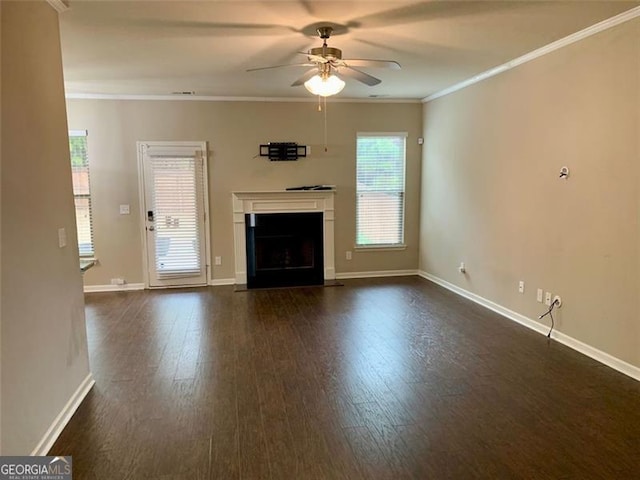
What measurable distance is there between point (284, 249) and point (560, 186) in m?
3.78

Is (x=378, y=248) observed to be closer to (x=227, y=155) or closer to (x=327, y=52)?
(x=227, y=155)

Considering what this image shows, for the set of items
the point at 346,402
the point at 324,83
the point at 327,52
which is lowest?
the point at 346,402

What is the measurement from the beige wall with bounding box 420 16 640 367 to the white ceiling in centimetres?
36

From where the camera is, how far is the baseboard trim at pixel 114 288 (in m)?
6.19

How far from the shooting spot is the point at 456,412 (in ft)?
9.29

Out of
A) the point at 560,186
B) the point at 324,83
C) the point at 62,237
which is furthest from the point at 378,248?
the point at 62,237

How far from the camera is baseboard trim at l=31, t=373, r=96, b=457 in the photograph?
2.40 m

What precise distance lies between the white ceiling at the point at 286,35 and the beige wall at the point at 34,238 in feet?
2.30

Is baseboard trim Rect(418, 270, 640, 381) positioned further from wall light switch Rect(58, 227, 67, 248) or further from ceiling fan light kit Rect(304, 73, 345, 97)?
wall light switch Rect(58, 227, 67, 248)

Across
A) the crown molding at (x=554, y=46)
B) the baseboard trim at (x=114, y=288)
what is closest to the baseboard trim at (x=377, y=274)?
the crown molding at (x=554, y=46)

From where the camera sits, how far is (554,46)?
393 centimetres

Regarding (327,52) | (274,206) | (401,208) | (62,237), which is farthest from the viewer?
(401,208)

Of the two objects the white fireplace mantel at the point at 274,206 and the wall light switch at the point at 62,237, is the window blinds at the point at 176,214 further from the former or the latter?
the wall light switch at the point at 62,237

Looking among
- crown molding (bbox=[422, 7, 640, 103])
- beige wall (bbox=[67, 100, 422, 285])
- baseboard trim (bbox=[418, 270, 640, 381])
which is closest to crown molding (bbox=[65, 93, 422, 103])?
beige wall (bbox=[67, 100, 422, 285])
